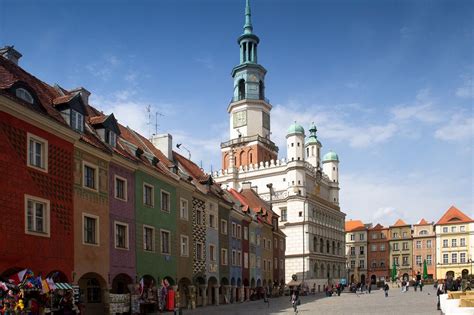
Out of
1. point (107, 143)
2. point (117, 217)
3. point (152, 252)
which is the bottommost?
point (152, 252)

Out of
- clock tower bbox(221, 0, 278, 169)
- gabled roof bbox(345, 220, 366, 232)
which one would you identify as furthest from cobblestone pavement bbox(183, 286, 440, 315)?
gabled roof bbox(345, 220, 366, 232)

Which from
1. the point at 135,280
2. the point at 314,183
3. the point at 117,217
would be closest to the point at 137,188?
the point at 117,217

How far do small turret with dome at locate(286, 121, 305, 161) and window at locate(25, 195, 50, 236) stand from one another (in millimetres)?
69866

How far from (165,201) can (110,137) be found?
6.85 meters

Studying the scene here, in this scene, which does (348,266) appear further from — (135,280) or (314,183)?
(135,280)

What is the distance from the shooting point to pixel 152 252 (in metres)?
33.4

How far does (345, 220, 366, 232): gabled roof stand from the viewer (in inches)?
5012

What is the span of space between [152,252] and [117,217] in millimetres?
4712

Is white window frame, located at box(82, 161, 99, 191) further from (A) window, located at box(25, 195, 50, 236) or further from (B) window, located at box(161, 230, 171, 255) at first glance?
(B) window, located at box(161, 230, 171, 255)

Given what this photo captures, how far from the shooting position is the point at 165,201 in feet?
119

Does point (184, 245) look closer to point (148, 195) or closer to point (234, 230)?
point (148, 195)

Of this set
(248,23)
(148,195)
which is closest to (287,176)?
(248,23)

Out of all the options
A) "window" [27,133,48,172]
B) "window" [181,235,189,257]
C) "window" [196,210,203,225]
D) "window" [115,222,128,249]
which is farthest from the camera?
"window" [196,210,203,225]

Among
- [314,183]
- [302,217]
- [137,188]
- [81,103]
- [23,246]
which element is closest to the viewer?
[23,246]
